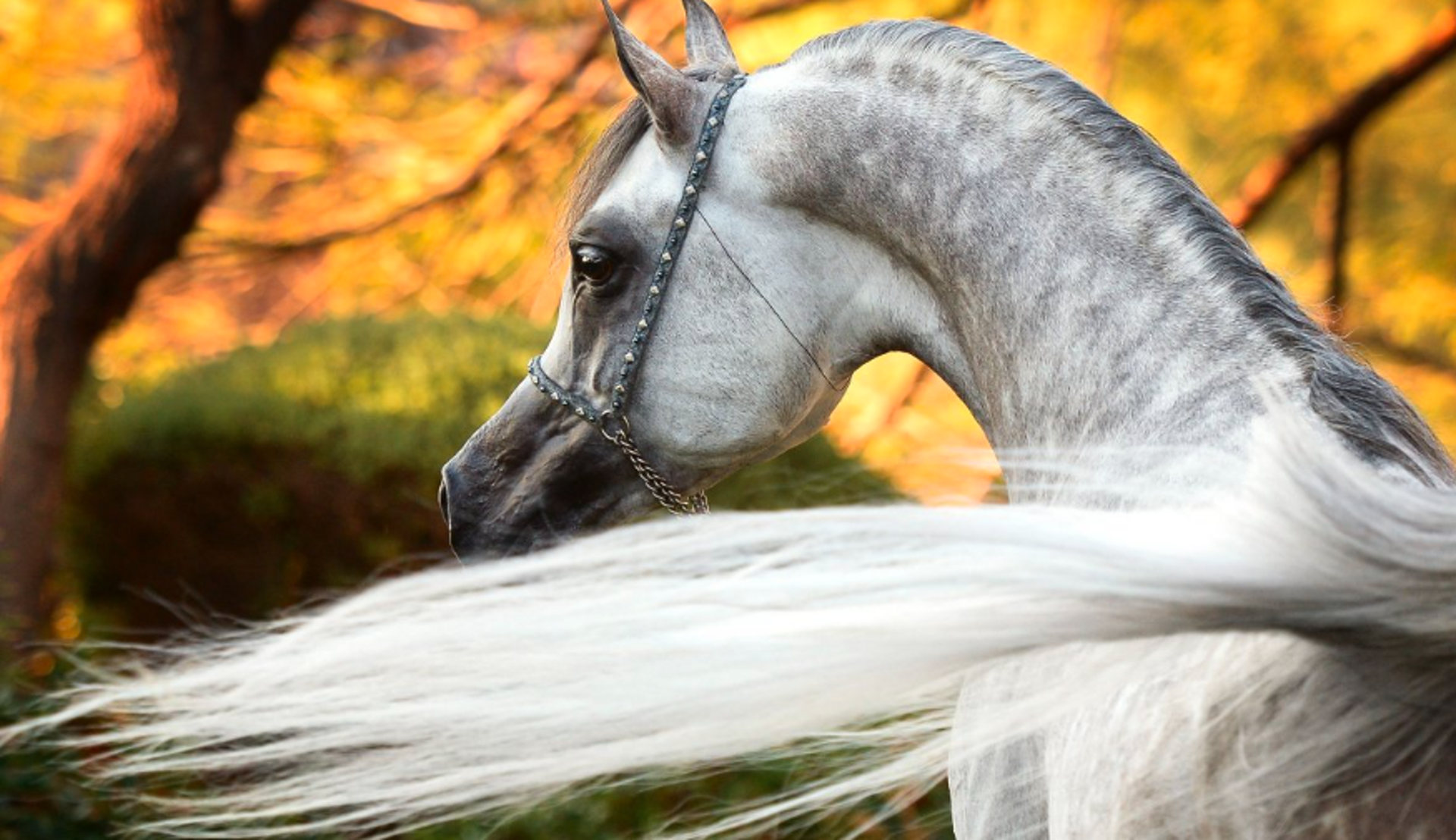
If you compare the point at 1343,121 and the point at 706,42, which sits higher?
the point at 1343,121

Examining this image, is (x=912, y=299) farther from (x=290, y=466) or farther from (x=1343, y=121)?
(x=1343, y=121)

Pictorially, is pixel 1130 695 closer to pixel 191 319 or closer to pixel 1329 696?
pixel 1329 696

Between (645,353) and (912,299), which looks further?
(645,353)

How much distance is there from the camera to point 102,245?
5.36 meters

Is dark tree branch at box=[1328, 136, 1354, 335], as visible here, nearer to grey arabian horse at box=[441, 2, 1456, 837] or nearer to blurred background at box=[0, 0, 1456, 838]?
blurred background at box=[0, 0, 1456, 838]

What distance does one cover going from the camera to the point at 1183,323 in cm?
167

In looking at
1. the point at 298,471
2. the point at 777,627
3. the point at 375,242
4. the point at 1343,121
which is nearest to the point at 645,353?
the point at 777,627

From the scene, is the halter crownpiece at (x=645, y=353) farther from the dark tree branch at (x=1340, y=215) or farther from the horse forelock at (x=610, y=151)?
the dark tree branch at (x=1340, y=215)

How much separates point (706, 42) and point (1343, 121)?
4.80 m

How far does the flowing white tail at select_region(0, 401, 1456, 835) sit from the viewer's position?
1220 millimetres

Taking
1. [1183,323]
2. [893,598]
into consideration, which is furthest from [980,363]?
[893,598]

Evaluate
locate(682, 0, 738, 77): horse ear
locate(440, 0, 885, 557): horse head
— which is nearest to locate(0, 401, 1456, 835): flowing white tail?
locate(440, 0, 885, 557): horse head

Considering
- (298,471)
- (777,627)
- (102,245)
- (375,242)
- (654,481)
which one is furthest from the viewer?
(375,242)

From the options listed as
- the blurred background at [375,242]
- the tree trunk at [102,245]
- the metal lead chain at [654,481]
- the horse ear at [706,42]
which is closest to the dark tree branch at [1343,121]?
the blurred background at [375,242]
